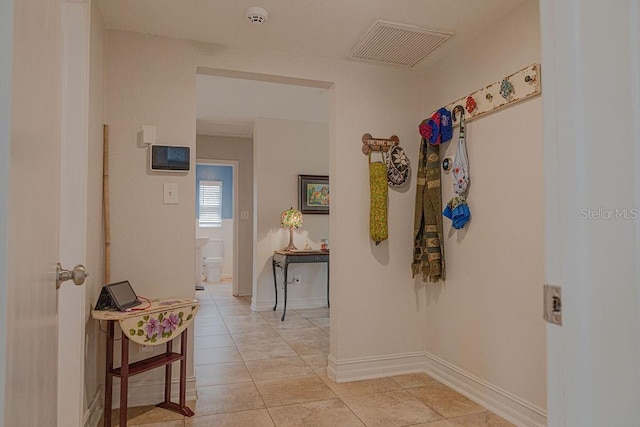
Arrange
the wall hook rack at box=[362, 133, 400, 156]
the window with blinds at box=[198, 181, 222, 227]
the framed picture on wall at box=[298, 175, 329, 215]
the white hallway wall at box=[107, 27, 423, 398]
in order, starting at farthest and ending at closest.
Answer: the window with blinds at box=[198, 181, 222, 227], the framed picture on wall at box=[298, 175, 329, 215], the wall hook rack at box=[362, 133, 400, 156], the white hallway wall at box=[107, 27, 423, 398]

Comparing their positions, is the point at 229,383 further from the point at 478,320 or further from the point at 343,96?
the point at 343,96

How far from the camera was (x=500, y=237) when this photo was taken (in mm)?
2402

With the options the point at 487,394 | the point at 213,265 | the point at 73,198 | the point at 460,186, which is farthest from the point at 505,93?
the point at 213,265

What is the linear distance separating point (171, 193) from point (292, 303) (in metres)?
3.05

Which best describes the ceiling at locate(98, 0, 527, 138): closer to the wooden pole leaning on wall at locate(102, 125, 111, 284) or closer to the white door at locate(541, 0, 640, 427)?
the wooden pole leaning on wall at locate(102, 125, 111, 284)

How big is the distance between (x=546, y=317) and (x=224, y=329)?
13.1 feet

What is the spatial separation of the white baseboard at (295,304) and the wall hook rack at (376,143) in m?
2.88

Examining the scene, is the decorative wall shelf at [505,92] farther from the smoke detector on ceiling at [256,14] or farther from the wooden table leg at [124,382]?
the wooden table leg at [124,382]

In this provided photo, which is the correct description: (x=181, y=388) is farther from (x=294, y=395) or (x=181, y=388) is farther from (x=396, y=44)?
(x=396, y=44)

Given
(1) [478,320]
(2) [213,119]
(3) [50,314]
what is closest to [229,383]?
(1) [478,320]

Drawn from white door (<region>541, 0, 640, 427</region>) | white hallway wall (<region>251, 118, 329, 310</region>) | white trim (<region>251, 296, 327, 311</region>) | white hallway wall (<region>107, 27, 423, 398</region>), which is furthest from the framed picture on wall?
white door (<region>541, 0, 640, 427</region>)

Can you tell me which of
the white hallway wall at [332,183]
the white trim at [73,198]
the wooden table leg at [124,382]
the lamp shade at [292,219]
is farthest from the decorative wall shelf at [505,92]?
the lamp shade at [292,219]

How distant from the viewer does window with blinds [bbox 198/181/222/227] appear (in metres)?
8.50

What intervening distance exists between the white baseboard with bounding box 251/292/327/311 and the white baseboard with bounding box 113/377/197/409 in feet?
8.72
